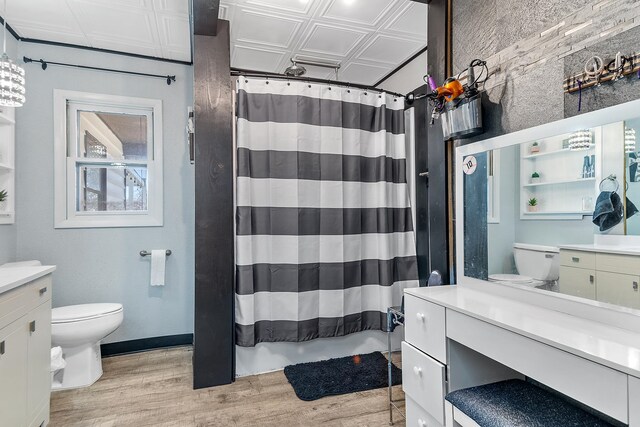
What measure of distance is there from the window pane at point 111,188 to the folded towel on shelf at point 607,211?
2957 mm

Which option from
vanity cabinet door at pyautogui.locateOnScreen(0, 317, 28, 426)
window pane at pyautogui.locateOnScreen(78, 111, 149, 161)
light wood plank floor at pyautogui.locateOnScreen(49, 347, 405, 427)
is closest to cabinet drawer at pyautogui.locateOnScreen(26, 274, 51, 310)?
vanity cabinet door at pyautogui.locateOnScreen(0, 317, 28, 426)

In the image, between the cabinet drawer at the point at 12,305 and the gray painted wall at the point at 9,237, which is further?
the gray painted wall at the point at 9,237

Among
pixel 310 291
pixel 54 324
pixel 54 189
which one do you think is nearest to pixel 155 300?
pixel 54 324

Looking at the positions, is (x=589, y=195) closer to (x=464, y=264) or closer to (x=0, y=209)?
(x=464, y=264)

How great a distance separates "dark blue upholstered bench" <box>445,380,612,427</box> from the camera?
112 cm

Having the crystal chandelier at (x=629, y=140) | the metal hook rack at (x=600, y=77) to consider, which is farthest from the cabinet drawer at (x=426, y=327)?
the metal hook rack at (x=600, y=77)

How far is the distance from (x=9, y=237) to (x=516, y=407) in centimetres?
315

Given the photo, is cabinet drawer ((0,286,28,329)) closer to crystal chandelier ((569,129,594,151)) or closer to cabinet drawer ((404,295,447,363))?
cabinet drawer ((404,295,447,363))

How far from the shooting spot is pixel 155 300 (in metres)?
2.90

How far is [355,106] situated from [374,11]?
0.62 meters

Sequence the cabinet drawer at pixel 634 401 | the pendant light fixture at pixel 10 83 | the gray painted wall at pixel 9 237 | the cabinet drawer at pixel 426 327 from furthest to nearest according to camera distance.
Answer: the gray painted wall at pixel 9 237, the pendant light fixture at pixel 10 83, the cabinet drawer at pixel 426 327, the cabinet drawer at pixel 634 401

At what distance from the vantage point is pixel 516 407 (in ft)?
3.92

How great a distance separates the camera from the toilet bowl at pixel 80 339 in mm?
2207

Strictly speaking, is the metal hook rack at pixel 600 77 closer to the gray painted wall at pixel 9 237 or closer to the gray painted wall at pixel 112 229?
the gray painted wall at pixel 112 229
